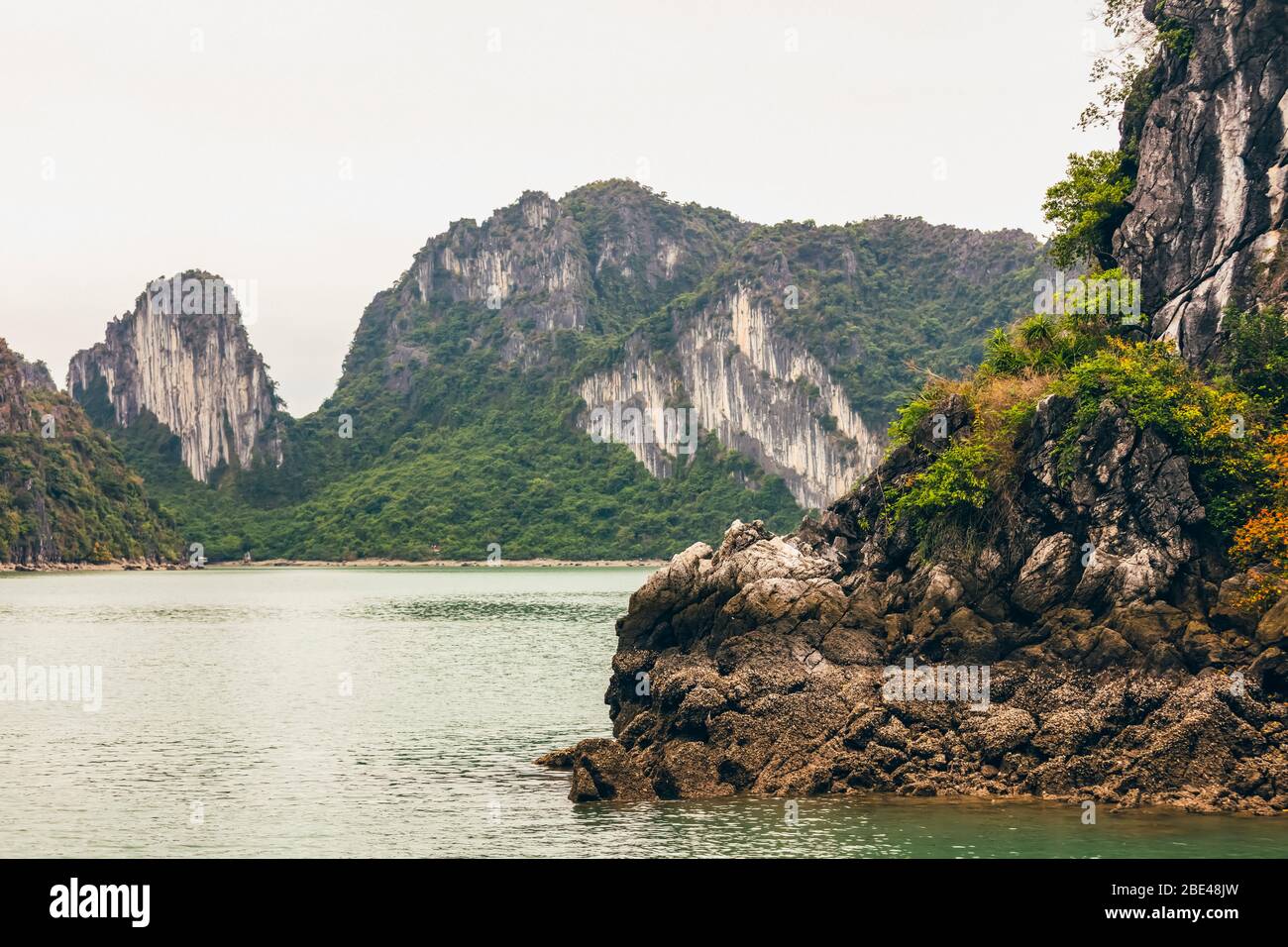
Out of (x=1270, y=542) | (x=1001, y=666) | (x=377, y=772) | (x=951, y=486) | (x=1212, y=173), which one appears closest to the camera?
(x=1270, y=542)

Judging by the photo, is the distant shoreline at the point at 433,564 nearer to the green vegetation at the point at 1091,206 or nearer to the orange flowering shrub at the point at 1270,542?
the green vegetation at the point at 1091,206

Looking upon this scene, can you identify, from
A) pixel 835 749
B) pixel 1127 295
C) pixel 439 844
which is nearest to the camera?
pixel 439 844

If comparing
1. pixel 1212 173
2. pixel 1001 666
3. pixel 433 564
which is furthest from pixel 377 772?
pixel 433 564

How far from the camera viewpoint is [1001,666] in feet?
91.2

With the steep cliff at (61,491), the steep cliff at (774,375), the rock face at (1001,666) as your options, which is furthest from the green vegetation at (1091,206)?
the steep cliff at (774,375)

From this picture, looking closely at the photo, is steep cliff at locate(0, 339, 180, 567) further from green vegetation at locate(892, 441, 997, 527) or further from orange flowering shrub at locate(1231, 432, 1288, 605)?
orange flowering shrub at locate(1231, 432, 1288, 605)

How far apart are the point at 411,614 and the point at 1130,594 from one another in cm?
6138

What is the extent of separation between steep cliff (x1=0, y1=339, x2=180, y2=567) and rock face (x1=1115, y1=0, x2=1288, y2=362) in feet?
405

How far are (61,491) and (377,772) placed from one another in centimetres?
12618

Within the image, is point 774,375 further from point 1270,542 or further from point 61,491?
point 1270,542
